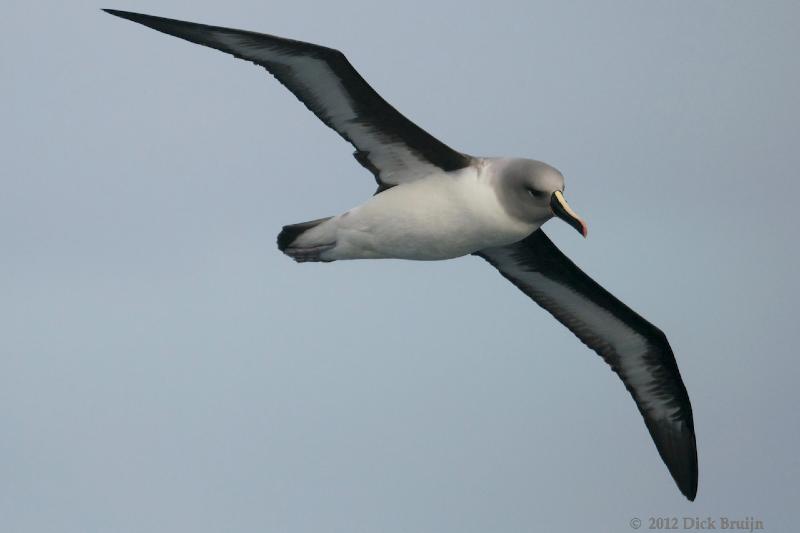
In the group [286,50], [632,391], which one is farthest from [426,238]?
[632,391]

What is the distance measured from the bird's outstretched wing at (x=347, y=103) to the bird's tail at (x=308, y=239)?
28.8 inches

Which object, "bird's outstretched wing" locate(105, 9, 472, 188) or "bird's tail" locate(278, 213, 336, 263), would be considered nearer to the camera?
"bird's outstretched wing" locate(105, 9, 472, 188)

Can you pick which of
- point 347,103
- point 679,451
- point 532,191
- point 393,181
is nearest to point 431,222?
point 393,181

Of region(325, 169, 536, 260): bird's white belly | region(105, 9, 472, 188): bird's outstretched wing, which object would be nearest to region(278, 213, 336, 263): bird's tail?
region(325, 169, 536, 260): bird's white belly

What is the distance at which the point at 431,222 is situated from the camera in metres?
14.0

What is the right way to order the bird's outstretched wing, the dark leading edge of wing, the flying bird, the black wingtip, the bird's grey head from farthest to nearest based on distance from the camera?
the black wingtip → the dark leading edge of wing → the bird's outstretched wing → the flying bird → the bird's grey head

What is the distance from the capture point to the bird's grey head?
1342 centimetres

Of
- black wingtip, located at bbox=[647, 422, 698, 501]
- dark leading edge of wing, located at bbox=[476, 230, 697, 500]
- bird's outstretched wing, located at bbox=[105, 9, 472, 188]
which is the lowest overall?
black wingtip, located at bbox=[647, 422, 698, 501]

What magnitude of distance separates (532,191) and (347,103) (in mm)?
2132

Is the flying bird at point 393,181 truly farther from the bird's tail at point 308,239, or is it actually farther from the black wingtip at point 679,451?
the black wingtip at point 679,451

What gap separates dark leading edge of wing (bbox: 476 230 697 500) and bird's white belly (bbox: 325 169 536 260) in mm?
2539

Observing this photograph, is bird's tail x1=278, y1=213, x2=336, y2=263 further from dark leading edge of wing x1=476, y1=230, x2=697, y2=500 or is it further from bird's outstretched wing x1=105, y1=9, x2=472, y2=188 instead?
dark leading edge of wing x1=476, y1=230, x2=697, y2=500

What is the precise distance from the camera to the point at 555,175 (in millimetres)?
13500

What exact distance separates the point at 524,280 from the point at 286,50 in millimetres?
4610
